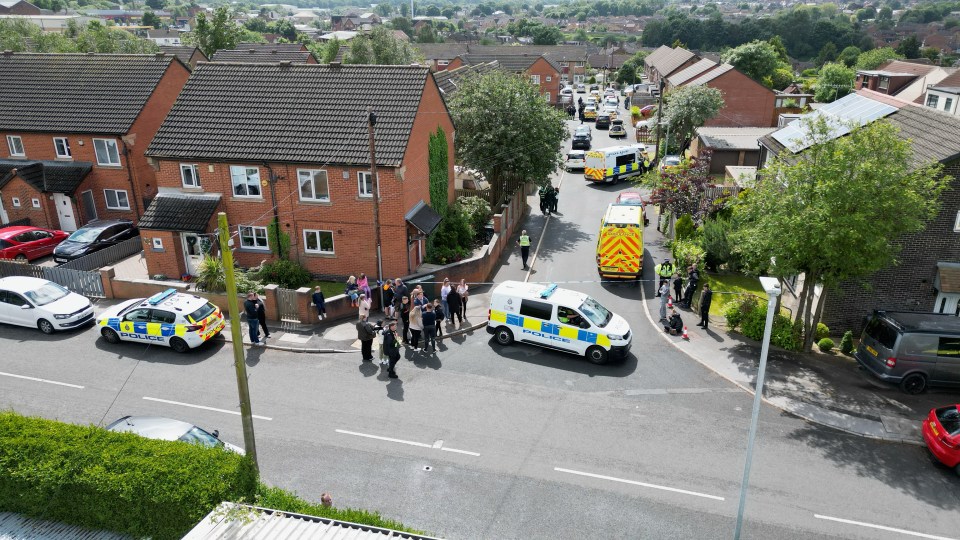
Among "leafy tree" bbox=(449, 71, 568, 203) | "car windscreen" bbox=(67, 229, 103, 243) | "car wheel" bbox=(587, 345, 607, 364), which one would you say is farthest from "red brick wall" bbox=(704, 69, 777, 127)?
"car windscreen" bbox=(67, 229, 103, 243)

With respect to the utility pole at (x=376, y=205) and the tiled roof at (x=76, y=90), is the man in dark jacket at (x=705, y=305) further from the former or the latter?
the tiled roof at (x=76, y=90)

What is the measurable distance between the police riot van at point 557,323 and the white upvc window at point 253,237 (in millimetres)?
10260

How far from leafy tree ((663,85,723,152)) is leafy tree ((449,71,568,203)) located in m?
16.6

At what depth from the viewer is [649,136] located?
5438cm

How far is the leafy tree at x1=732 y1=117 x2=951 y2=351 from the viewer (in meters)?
17.0

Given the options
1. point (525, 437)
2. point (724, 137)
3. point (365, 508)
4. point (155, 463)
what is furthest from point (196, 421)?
point (724, 137)

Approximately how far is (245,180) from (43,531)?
15.3 m

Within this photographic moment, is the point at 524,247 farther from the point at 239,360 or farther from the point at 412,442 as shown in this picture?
the point at 239,360

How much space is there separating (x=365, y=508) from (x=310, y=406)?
446cm

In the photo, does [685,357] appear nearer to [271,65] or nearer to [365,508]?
[365,508]

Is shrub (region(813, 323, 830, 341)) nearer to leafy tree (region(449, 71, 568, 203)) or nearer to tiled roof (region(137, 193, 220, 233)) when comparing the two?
leafy tree (region(449, 71, 568, 203))

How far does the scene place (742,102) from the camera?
56562mm

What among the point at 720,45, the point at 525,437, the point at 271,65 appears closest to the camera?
the point at 525,437

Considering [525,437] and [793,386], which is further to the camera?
[793,386]
